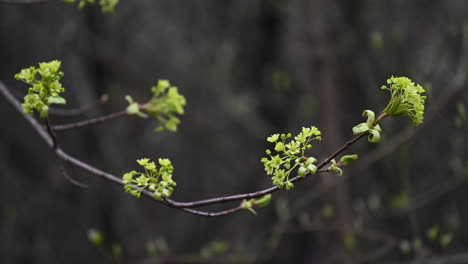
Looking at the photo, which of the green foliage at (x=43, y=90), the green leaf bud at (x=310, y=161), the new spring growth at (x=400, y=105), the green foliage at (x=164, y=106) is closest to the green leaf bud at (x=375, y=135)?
the new spring growth at (x=400, y=105)

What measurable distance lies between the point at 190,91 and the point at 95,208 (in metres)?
2.53

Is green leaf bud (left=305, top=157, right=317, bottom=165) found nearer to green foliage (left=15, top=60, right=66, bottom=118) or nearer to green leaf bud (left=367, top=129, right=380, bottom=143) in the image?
green leaf bud (left=367, top=129, right=380, bottom=143)

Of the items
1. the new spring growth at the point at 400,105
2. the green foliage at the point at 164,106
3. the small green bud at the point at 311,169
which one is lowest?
the small green bud at the point at 311,169

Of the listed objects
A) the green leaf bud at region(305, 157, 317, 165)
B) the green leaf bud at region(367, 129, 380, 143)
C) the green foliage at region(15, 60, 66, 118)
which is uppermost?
the green foliage at region(15, 60, 66, 118)

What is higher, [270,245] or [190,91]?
[190,91]

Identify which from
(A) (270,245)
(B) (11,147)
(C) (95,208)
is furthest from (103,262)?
(A) (270,245)

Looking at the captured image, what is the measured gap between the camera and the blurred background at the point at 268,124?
352cm

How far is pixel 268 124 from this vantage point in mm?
4820

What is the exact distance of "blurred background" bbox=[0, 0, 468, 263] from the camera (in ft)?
11.6

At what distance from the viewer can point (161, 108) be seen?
1.21 m

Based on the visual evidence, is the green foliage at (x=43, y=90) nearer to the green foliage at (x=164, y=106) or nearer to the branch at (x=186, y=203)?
the branch at (x=186, y=203)

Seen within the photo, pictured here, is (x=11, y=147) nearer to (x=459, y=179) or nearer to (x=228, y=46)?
(x=228, y=46)

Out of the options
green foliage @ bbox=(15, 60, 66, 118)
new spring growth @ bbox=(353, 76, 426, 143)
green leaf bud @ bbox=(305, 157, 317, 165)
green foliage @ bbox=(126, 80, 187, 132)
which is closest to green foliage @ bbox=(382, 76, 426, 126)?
new spring growth @ bbox=(353, 76, 426, 143)

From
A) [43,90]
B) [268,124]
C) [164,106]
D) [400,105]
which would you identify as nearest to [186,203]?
[164,106]
